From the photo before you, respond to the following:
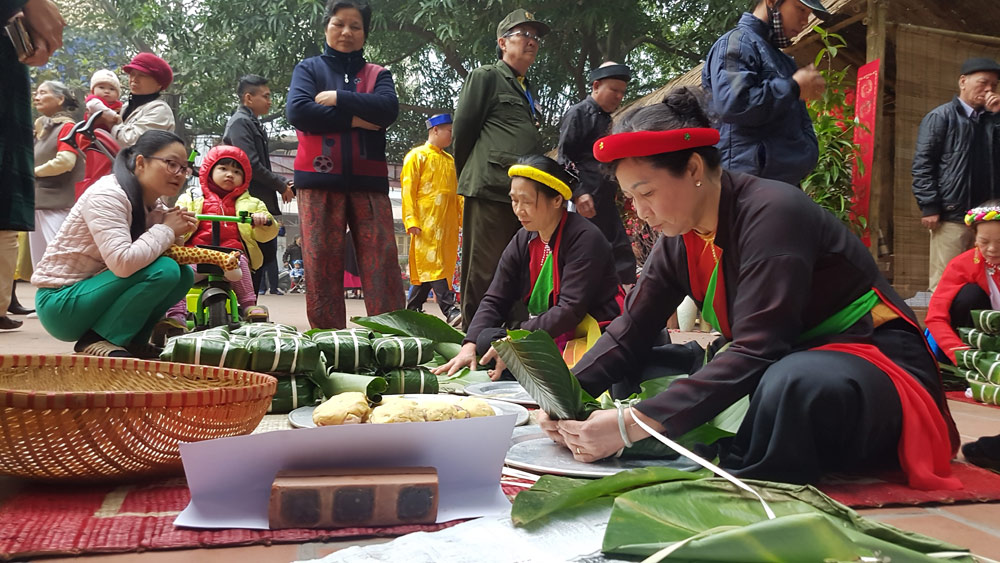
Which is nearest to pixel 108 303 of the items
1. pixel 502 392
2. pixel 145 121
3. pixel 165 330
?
pixel 165 330

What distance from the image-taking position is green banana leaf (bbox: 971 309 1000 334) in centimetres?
309

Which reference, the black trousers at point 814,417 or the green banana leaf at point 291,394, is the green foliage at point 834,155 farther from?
the green banana leaf at point 291,394

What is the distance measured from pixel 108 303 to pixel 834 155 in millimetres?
4138

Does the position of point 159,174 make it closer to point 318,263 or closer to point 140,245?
point 140,245

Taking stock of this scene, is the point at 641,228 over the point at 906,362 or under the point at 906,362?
over

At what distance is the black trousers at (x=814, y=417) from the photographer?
5.03 ft

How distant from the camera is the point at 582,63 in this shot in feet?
35.0

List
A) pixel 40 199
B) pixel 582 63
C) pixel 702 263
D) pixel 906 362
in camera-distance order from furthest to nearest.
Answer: pixel 582 63, pixel 40 199, pixel 702 263, pixel 906 362

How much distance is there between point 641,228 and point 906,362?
5832 millimetres

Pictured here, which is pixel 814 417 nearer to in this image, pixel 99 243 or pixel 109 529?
pixel 109 529

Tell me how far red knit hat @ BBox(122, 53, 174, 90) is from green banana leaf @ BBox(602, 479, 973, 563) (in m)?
4.18

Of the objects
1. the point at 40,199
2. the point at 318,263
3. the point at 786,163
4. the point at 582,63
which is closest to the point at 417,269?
the point at 318,263

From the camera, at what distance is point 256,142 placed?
4.89m

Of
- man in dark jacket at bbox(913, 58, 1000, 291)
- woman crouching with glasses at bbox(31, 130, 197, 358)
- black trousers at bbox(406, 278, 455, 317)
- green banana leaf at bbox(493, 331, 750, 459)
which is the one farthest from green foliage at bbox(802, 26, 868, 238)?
woman crouching with glasses at bbox(31, 130, 197, 358)
